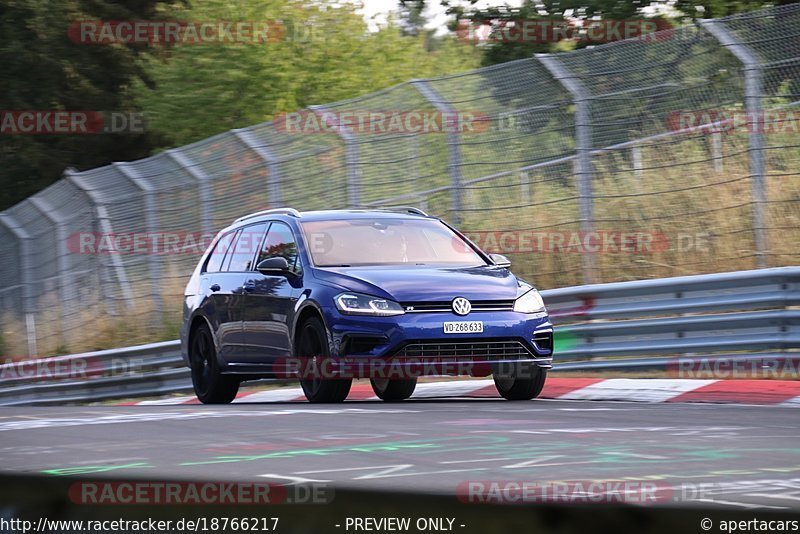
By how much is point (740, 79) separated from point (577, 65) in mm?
1662

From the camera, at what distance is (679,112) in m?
13.6

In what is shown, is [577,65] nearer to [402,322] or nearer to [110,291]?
[402,322]

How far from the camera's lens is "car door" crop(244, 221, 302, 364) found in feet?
35.6

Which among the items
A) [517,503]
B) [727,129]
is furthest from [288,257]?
[517,503]

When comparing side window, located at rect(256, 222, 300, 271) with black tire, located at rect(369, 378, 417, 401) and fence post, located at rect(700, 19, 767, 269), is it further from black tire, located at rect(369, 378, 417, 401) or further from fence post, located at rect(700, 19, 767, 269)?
fence post, located at rect(700, 19, 767, 269)

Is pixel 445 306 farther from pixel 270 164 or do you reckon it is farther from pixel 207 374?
pixel 270 164

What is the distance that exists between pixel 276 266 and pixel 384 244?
90 centimetres

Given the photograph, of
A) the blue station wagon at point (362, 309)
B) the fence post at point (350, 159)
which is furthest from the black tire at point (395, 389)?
the fence post at point (350, 159)

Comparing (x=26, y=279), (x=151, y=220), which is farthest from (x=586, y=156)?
(x=26, y=279)

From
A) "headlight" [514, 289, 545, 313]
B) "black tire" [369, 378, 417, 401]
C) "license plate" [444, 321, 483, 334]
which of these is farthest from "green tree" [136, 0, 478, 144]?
"license plate" [444, 321, 483, 334]

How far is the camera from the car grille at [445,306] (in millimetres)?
9977

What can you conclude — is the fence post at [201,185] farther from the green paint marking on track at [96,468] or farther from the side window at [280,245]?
the green paint marking on track at [96,468]

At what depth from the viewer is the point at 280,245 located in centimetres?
1143

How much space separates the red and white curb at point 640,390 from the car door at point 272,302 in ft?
5.39
